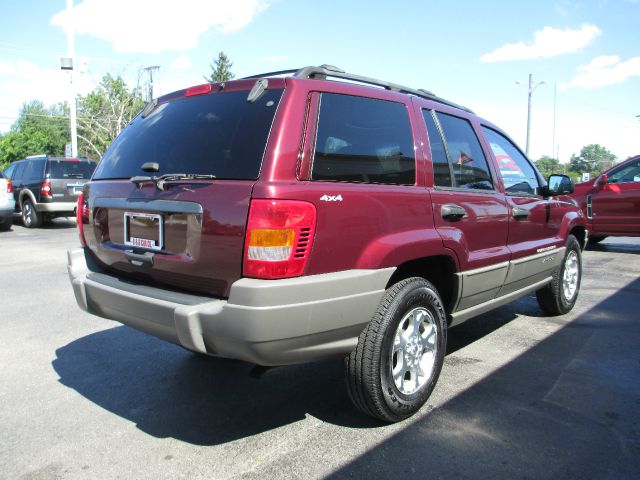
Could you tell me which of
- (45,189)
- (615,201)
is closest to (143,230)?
(615,201)

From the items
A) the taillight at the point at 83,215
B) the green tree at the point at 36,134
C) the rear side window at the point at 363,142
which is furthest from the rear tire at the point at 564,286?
the green tree at the point at 36,134

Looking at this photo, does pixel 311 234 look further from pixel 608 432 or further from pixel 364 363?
pixel 608 432

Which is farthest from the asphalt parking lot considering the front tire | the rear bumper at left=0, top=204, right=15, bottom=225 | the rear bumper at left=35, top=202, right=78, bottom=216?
the rear bumper at left=35, top=202, right=78, bottom=216

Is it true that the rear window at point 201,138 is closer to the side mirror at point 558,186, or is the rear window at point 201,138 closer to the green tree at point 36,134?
the side mirror at point 558,186

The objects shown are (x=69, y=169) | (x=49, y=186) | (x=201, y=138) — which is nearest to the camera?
(x=201, y=138)

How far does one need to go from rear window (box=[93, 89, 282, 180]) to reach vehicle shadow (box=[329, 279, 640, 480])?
1596mm

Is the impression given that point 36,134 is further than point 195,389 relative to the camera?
Yes

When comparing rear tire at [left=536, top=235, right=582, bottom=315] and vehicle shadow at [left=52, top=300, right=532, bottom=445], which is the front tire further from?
rear tire at [left=536, top=235, right=582, bottom=315]

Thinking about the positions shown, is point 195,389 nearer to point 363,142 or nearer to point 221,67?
point 363,142

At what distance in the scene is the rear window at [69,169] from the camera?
12977mm

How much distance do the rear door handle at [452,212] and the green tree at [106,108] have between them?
54919 millimetres

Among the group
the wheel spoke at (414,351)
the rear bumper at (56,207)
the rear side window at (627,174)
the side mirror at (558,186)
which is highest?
the rear side window at (627,174)

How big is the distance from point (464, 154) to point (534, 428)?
1.86 meters

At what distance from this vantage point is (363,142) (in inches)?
111
